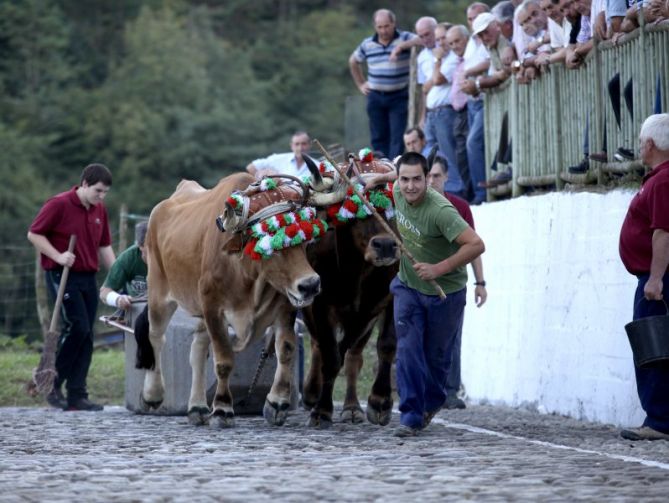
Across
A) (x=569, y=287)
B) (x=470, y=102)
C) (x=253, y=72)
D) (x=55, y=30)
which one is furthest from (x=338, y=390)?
(x=253, y=72)

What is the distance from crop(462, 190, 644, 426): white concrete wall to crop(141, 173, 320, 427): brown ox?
8.35ft

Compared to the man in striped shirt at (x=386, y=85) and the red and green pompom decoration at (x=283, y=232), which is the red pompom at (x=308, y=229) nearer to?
the red and green pompom decoration at (x=283, y=232)

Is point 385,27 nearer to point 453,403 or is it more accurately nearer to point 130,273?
point 130,273

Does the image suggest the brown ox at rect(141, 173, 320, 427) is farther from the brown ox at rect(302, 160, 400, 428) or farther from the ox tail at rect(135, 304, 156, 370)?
the ox tail at rect(135, 304, 156, 370)

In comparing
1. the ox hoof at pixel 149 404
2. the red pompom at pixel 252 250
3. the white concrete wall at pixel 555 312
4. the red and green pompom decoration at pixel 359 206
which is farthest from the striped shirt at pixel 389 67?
the red pompom at pixel 252 250

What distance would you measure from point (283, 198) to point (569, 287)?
3084 millimetres

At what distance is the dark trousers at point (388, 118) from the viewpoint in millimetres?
20875

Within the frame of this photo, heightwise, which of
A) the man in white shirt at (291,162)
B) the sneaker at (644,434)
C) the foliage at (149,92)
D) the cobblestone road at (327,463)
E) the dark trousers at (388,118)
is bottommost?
the cobblestone road at (327,463)

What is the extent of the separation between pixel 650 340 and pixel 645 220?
87cm

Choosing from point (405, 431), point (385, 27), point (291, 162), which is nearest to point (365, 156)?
point (405, 431)

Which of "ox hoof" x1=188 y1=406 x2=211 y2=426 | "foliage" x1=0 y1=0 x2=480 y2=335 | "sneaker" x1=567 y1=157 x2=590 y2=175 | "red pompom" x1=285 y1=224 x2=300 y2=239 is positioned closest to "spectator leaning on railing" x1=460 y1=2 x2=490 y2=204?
"sneaker" x1=567 y1=157 x2=590 y2=175

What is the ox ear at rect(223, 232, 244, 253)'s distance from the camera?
13086mm

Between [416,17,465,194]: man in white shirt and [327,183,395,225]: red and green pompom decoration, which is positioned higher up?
[416,17,465,194]: man in white shirt

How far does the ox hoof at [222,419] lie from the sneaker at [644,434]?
3182 mm
